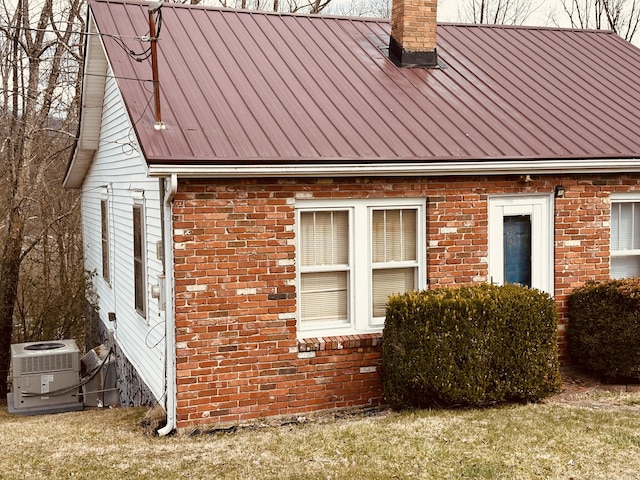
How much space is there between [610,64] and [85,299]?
1120cm

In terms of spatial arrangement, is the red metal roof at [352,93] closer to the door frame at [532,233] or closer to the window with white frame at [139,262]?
the door frame at [532,233]

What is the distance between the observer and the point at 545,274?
33.3 feet

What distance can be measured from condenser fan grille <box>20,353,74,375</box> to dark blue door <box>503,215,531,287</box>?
6691 millimetres

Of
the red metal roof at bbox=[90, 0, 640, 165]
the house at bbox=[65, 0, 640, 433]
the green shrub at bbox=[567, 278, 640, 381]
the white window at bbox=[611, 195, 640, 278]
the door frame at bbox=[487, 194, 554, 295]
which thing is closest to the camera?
the house at bbox=[65, 0, 640, 433]

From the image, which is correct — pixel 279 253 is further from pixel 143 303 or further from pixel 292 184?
pixel 143 303

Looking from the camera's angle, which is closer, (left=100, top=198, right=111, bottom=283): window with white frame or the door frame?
the door frame

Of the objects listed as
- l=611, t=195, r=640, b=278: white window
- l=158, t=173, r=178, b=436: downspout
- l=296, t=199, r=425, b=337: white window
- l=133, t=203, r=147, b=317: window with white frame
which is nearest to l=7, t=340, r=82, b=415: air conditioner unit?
l=133, t=203, r=147, b=317: window with white frame

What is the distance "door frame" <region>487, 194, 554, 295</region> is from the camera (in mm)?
9859

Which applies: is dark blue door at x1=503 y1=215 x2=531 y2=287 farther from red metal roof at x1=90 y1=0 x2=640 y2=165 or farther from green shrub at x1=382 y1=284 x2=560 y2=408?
green shrub at x1=382 y1=284 x2=560 y2=408

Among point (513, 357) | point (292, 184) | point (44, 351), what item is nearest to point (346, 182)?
point (292, 184)

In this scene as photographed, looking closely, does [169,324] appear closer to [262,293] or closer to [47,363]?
[262,293]

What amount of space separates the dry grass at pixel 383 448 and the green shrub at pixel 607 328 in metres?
0.62

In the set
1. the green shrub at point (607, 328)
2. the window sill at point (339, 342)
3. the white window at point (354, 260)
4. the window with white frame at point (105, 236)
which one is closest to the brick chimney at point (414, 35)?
the white window at point (354, 260)

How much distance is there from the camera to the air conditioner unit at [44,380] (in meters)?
11.5
